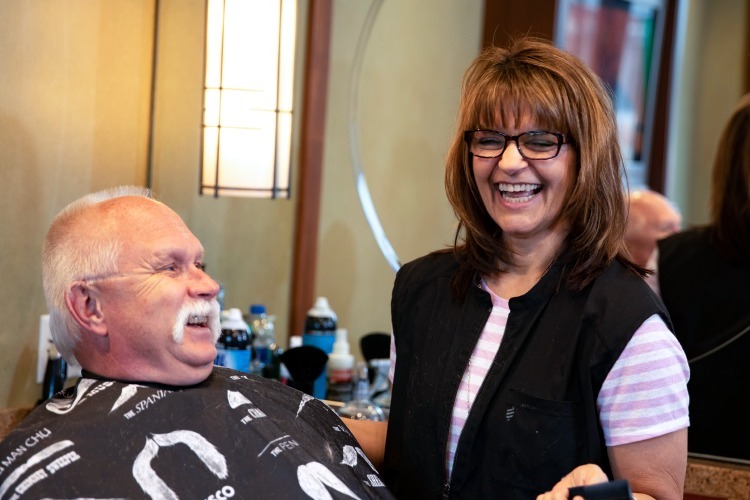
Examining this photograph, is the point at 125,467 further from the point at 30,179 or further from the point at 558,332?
the point at 30,179

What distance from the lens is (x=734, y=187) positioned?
2.24 meters

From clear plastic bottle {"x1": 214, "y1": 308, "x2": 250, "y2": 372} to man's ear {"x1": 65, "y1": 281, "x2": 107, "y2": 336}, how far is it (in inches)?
30.3

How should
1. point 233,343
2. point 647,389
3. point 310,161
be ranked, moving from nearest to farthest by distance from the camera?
point 647,389, point 233,343, point 310,161

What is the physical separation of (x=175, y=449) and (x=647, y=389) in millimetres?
726

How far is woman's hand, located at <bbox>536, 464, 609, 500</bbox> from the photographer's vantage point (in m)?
1.34

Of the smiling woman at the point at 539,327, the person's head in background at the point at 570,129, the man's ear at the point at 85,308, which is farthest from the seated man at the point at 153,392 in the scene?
the person's head in background at the point at 570,129

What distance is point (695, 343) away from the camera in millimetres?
2324

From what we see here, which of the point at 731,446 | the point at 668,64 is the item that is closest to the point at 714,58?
the point at 668,64

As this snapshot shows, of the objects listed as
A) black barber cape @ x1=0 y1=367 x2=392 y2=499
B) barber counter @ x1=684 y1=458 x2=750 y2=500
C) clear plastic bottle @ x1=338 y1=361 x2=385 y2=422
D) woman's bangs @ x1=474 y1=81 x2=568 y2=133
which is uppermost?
woman's bangs @ x1=474 y1=81 x2=568 y2=133

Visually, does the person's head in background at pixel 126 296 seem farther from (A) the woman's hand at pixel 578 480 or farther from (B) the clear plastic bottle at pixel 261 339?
(B) the clear plastic bottle at pixel 261 339

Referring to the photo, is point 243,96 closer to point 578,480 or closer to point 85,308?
point 85,308

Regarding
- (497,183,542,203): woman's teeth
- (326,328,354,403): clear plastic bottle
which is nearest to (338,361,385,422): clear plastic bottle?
(326,328,354,403): clear plastic bottle

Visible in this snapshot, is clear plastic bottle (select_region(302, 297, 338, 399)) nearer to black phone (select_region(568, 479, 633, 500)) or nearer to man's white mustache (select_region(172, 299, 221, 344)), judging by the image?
man's white mustache (select_region(172, 299, 221, 344))

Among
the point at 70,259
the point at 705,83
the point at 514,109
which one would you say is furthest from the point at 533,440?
the point at 705,83
